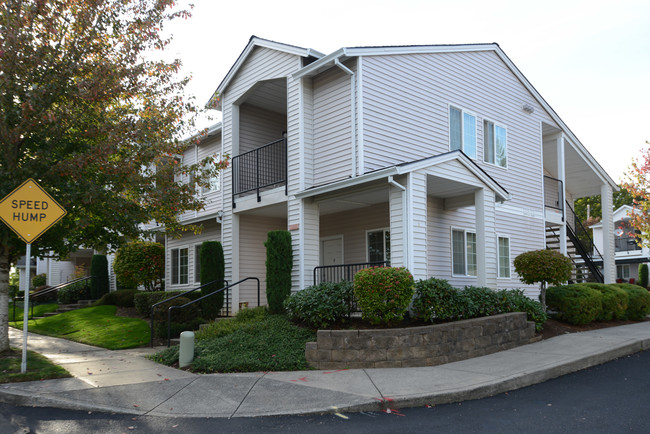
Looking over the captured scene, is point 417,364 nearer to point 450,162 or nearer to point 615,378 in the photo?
point 615,378

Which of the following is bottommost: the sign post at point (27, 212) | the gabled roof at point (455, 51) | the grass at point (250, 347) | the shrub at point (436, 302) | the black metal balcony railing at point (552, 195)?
the grass at point (250, 347)

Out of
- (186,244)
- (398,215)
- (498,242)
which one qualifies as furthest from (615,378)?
(186,244)

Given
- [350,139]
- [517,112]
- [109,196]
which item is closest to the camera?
[109,196]

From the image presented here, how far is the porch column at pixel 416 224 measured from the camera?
1059cm

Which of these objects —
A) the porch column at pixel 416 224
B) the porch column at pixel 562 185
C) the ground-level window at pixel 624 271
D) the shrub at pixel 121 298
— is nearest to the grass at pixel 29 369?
the porch column at pixel 416 224

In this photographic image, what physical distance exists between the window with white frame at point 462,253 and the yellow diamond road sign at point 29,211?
9.92 metres

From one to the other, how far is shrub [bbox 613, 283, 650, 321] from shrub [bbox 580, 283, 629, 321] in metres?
0.46

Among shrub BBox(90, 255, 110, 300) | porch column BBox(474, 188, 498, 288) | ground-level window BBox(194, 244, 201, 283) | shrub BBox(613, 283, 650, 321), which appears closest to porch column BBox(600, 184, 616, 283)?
shrub BBox(613, 283, 650, 321)

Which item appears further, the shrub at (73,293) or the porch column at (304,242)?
the shrub at (73,293)

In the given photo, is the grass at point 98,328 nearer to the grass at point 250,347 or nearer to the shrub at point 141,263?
the shrub at point 141,263

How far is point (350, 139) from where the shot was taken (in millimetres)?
12469

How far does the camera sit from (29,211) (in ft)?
27.9

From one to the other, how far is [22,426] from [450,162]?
9.03 meters

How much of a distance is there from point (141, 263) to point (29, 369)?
37.7 ft
